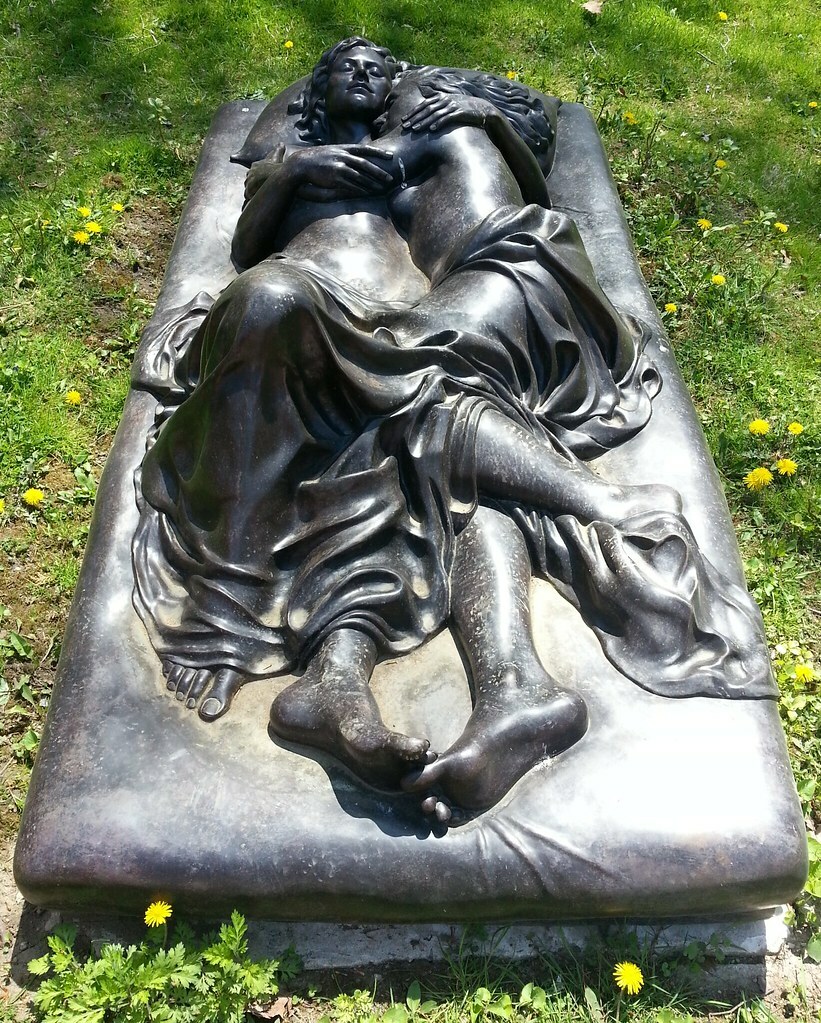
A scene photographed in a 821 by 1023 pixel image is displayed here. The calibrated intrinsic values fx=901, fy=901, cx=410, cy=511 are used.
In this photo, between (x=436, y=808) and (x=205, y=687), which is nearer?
(x=436, y=808)

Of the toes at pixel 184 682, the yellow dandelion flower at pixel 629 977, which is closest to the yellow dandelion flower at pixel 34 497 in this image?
the toes at pixel 184 682

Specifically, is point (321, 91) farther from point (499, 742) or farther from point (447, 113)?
point (499, 742)

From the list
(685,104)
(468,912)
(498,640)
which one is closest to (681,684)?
(498,640)

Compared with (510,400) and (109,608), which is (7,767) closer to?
(109,608)

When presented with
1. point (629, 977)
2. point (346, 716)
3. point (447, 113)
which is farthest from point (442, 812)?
point (447, 113)

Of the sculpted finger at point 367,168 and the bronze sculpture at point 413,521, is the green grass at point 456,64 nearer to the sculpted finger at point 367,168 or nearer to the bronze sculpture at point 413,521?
the bronze sculpture at point 413,521

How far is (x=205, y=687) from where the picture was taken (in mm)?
2641

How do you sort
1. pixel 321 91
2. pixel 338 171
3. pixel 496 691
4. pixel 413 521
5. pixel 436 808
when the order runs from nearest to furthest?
pixel 436 808, pixel 496 691, pixel 413 521, pixel 338 171, pixel 321 91

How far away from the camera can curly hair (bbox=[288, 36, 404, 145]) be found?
155 inches

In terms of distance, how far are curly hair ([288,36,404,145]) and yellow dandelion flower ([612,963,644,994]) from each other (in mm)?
3414

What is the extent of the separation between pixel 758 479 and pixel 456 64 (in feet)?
14.2

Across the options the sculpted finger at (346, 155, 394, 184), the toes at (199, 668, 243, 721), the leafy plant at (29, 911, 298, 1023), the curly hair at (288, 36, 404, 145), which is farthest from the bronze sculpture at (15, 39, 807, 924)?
the curly hair at (288, 36, 404, 145)

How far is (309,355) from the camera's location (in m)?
2.59

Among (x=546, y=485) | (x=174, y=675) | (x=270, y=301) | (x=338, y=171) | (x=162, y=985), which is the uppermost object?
(x=270, y=301)
